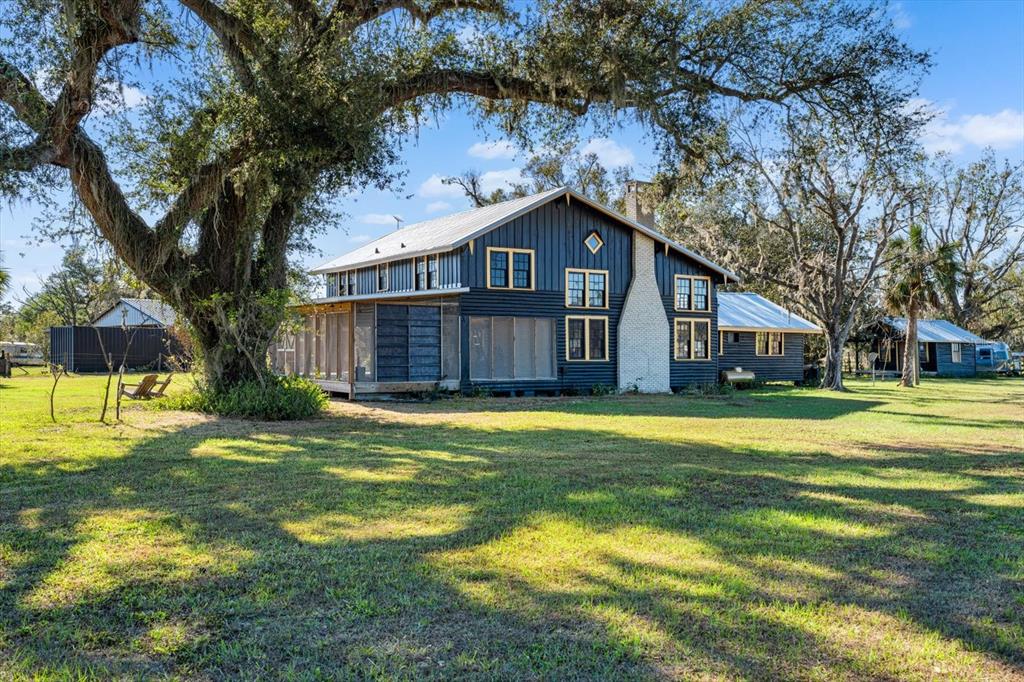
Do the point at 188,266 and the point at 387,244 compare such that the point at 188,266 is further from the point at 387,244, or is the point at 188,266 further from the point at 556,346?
the point at 387,244

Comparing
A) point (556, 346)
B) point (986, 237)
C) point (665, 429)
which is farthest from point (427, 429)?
point (986, 237)

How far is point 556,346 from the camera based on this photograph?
78.6 feet

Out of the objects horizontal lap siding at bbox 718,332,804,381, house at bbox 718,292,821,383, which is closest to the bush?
horizontal lap siding at bbox 718,332,804,381

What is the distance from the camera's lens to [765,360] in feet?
107

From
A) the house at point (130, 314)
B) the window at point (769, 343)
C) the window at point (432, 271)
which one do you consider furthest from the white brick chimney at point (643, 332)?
the house at point (130, 314)

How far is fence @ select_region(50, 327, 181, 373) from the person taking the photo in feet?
117

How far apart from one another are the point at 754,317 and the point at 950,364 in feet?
66.8

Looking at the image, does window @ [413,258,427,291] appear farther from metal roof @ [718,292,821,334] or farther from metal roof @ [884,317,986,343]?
metal roof @ [884,317,986,343]

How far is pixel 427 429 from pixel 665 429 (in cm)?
430

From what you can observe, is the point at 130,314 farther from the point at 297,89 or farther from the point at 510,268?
the point at 297,89

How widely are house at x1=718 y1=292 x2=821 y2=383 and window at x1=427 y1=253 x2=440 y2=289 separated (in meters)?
13.3

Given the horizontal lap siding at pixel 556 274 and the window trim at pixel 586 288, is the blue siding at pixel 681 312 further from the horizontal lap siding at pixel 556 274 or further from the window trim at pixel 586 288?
the window trim at pixel 586 288

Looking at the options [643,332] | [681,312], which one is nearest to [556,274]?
[643,332]

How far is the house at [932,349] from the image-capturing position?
44500 mm
